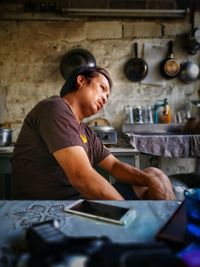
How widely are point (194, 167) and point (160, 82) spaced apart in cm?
112

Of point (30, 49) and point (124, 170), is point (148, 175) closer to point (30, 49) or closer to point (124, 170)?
point (124, 170)

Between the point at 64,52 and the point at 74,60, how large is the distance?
181 mm

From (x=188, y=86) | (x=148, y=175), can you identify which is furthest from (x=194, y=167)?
(x=148, y=175)

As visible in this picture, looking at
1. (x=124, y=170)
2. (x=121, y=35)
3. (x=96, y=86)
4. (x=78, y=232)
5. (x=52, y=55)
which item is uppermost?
(x=121, y=35)

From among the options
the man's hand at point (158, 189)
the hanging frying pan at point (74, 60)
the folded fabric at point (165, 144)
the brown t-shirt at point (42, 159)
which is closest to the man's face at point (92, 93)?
the brown t-shirt at point (42, 159)

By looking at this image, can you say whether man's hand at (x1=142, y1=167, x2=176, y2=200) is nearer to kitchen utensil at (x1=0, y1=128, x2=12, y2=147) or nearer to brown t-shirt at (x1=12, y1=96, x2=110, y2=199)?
brown t-shirt at (x1=12, y1=96, x2=110, y2=199)

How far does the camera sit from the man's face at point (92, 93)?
1.47 metres

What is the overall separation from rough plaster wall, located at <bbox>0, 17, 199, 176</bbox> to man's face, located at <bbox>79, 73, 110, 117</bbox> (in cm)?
165

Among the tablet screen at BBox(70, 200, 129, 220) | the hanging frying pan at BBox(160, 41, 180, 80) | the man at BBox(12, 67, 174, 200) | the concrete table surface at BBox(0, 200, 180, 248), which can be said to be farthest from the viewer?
the hanging frying pan at BBox(160, 41, 180, 80)

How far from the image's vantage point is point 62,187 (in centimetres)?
131

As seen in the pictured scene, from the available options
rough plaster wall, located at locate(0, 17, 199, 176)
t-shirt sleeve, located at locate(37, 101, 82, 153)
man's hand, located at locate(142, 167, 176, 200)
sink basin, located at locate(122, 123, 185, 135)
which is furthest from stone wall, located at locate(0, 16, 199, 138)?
t-shirt sleeve, located at locate(37, 101, 82, 153)

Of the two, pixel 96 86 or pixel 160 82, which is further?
pixel 160 82

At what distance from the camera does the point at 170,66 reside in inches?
121

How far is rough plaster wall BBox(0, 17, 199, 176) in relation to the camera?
3041 mm
